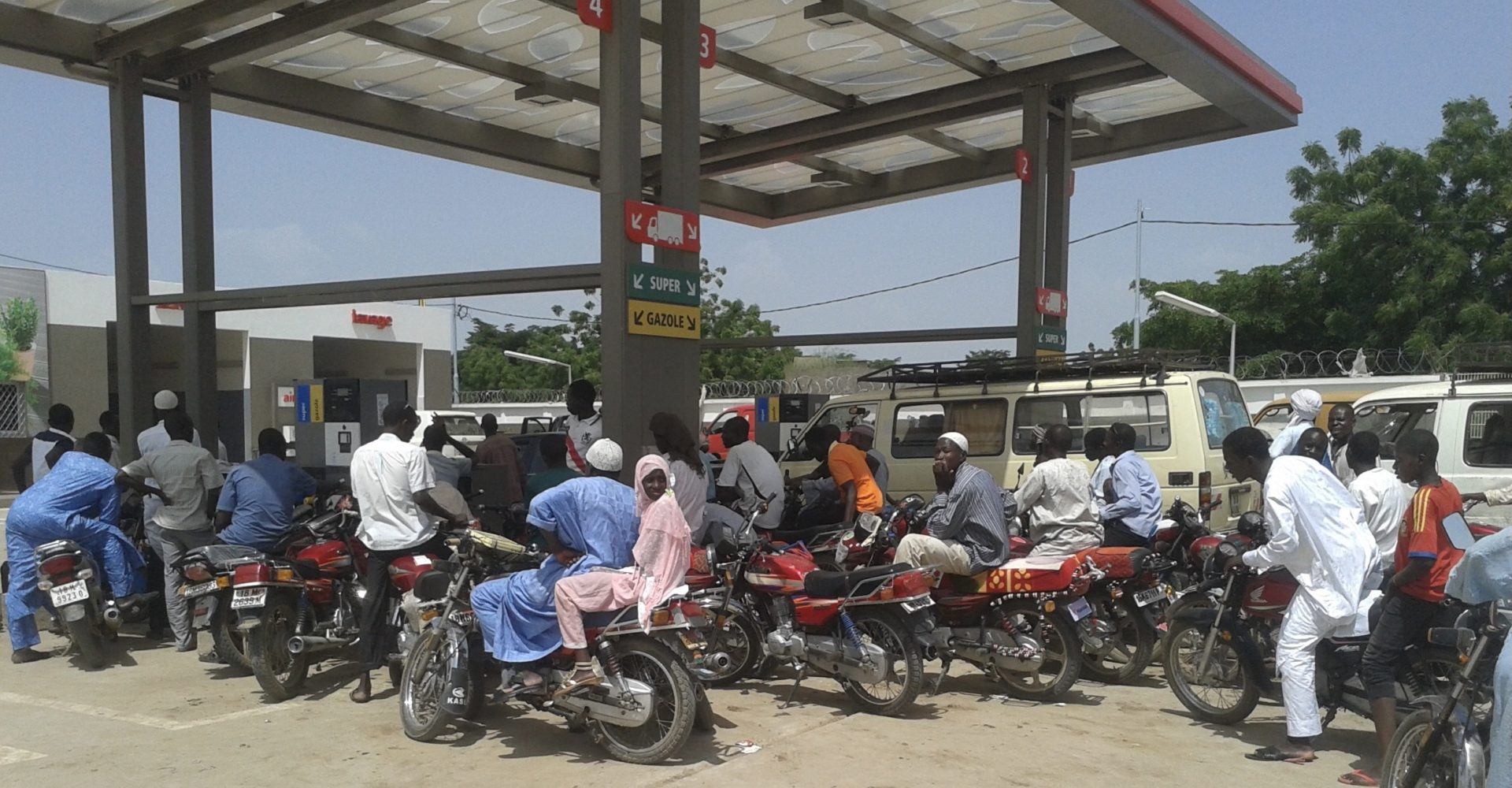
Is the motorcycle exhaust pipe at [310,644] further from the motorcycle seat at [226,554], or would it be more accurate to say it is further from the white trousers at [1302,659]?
the white trousers at [1302,659]

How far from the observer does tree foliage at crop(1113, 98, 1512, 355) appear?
31.3 m

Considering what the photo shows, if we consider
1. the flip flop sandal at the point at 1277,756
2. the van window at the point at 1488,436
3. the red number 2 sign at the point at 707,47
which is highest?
the red number 2 sign at the point at 707,47

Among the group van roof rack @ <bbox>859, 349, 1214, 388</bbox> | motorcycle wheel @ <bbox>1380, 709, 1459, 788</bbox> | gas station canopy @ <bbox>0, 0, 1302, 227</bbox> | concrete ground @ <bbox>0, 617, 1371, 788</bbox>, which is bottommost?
concrete ground @ <bbox>0, 617, 1371, 788</bbox>

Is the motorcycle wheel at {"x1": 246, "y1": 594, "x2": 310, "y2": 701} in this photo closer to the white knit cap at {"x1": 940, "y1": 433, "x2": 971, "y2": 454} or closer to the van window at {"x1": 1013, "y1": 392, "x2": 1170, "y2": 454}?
the white knit cap at {"x1": 940, "y1": 433, "x2": 971, "y2": 454}

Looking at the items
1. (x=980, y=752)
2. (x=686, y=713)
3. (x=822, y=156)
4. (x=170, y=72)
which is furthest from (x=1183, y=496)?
(x=170, y=72)

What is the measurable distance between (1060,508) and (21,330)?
2451 centimetres

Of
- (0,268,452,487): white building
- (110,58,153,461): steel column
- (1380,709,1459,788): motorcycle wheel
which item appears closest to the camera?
(1380,709,1459,788): motorcycle wheel

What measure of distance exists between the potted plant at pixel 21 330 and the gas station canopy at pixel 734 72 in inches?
584

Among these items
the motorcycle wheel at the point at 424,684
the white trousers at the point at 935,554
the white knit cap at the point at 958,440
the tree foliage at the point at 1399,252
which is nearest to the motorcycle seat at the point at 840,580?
the white trousers at the point at 935,554

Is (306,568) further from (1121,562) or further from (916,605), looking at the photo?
(1121,562)

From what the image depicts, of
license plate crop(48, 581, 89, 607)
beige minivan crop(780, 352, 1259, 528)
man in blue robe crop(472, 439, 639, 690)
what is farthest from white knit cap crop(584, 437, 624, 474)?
beige minivan crop(780, 352, 1259, 528)

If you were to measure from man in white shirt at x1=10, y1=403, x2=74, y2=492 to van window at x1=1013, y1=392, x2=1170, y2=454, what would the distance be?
766 centimetres

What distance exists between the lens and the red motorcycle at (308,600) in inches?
268

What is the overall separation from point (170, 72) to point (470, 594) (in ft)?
28.8
